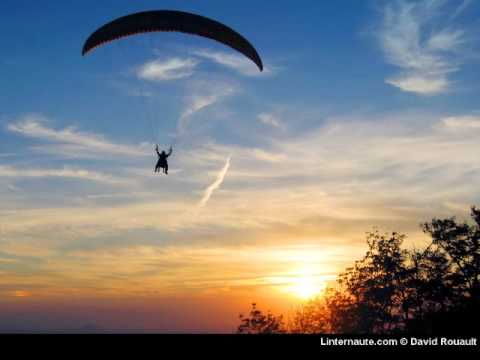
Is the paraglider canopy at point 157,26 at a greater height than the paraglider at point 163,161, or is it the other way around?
the paraglider canopy at point 157,26

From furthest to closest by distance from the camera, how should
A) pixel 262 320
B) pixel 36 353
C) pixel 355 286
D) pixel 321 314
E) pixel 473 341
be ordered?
pixel 262 320 < pixel 321 314 < pixel 355 286 < pixel 473 341 < pixel 36 353

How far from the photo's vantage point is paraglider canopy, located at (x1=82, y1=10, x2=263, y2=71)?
23.9 meters

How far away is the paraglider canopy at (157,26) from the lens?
2388 centimetres

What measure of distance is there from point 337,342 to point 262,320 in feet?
308

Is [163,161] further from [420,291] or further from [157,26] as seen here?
[420,291]

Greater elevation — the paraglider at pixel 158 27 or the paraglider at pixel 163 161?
the paraglider at pixel 158 27

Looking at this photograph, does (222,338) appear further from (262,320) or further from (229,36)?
(262,320)

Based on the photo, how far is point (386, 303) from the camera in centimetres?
6069

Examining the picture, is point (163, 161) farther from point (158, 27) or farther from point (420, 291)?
point (420, 291)

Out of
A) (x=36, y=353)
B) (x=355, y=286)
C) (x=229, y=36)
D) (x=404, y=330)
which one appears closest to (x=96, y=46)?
(x=229, y=36)

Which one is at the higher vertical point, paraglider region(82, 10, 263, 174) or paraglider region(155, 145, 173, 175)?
paraglider region(82, 10, 263, 174)

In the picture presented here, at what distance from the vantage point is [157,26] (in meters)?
23.9

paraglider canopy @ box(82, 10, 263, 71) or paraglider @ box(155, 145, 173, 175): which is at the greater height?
paraglider canopy @ box(82, 10, 263, 71)

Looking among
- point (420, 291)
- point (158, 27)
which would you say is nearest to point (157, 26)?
point (158, 27)
